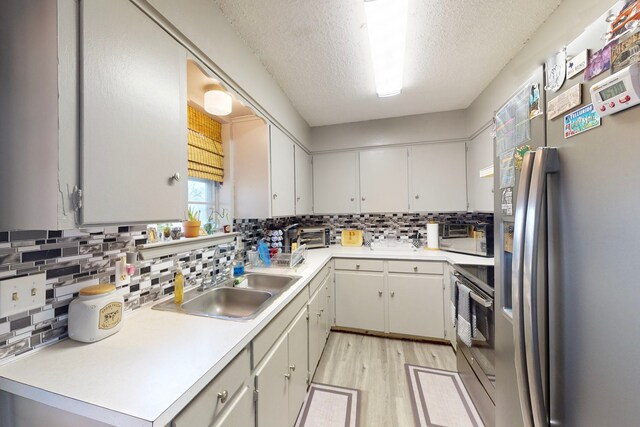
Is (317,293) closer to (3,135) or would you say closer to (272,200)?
(272,200)

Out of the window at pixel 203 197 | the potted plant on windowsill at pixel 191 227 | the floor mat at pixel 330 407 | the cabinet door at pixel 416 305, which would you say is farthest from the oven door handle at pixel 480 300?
the window at pixel 203 197

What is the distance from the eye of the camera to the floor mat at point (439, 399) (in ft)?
4.83

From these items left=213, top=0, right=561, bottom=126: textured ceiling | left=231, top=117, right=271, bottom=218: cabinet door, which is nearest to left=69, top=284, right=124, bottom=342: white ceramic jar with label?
left=231, top=117, right=271, bottom=218: cabinet door

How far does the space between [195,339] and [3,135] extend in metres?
0.83

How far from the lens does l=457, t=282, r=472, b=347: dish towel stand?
154 cm

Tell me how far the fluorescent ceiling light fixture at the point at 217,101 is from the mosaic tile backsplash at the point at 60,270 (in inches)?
32.6

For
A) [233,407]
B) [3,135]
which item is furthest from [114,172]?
[233,407]

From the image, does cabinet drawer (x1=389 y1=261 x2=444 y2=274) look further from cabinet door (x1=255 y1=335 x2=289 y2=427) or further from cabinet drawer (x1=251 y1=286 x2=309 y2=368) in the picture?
cabinet door (x1=255 y1=335 x2=289 y2=427)

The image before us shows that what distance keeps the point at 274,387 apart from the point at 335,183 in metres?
2.23

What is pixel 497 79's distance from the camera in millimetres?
1944

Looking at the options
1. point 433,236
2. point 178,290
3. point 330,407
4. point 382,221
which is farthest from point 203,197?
point 433,236

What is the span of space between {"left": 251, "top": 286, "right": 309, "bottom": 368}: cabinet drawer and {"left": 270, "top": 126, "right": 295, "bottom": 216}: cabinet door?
78 cm

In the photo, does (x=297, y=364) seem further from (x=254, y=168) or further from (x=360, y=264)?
(x=254, y=168)

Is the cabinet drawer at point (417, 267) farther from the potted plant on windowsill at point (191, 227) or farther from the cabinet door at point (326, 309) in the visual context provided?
the potted plant on windowsill at point (191, 227)
